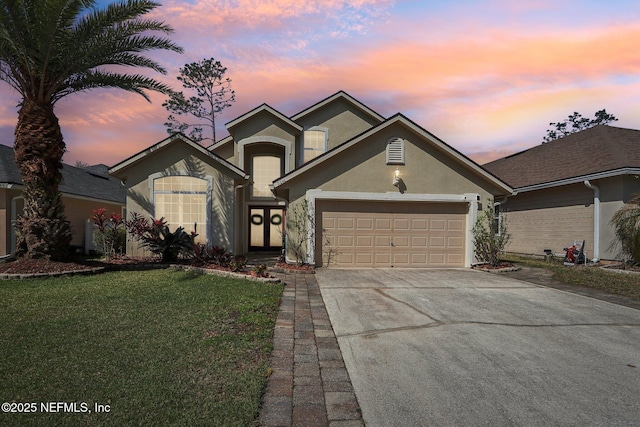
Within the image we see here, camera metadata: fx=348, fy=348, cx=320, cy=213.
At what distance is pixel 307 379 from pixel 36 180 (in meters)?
10.1

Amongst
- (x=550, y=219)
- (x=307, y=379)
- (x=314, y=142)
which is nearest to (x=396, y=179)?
(x=314, y=142)

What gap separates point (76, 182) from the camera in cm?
1831

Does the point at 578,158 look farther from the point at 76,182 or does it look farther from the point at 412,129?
the point at 76,182

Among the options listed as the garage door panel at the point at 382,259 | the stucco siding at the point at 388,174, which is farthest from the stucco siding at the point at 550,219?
the garage door panel at the point at 382,259

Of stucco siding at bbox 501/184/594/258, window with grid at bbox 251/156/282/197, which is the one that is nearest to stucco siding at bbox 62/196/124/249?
window with grid at bbox 251/156/282/197

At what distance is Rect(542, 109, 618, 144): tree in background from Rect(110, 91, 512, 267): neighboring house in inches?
1772

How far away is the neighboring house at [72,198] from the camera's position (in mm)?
13000

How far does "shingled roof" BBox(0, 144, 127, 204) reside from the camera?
13281 mm

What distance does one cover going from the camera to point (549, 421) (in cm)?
301

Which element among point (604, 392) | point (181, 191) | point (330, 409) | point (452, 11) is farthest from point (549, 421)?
point (181, 191)

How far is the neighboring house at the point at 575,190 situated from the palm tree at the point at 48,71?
559 inches

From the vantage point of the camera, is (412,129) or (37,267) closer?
(37,267)

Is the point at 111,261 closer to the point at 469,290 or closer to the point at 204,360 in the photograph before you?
the point at 204,360

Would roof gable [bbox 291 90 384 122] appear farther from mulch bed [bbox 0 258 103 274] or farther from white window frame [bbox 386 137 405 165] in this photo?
mulch bed [bbox 0 258 103 274]
